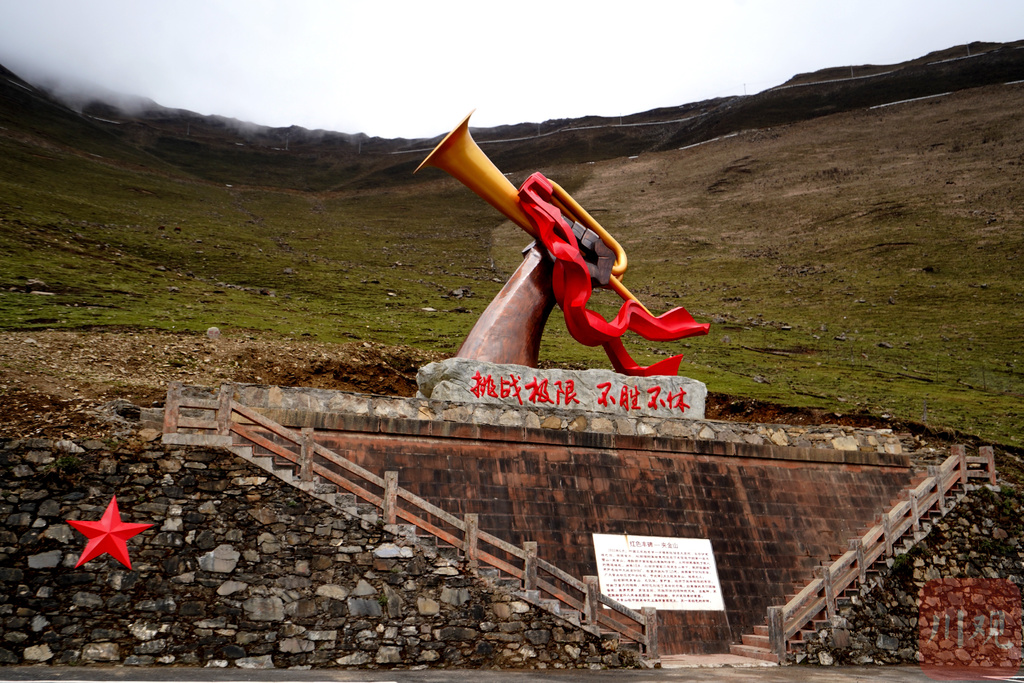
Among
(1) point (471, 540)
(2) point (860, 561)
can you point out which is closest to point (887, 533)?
(2) point (860, 561)

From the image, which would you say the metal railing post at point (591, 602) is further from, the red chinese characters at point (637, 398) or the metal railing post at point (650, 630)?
the red chinese characters at point (637, 398)

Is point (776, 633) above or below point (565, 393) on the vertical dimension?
below

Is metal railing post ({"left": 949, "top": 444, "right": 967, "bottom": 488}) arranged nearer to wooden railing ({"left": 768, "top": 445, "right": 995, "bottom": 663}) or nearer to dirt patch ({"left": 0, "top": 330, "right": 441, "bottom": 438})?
wooden railing ({"left": 768, "top": 445, "right": 995, "bottom": 663})

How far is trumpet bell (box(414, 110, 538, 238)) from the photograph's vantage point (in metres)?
15.5

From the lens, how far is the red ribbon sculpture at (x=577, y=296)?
16250 mm

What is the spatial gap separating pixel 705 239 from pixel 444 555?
50775 millimetres

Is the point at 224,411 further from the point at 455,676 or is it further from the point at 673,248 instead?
the point at 673,248

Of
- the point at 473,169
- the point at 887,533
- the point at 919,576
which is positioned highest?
the point at 473,169

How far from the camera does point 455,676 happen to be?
1013 cm

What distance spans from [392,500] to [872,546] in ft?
31.3

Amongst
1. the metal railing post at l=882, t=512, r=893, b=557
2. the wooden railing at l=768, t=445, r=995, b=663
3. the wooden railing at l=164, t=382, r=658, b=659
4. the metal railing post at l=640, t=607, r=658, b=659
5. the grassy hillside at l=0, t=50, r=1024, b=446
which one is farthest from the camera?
the grassy hillside at l=0, t=50, r=1024, b=446

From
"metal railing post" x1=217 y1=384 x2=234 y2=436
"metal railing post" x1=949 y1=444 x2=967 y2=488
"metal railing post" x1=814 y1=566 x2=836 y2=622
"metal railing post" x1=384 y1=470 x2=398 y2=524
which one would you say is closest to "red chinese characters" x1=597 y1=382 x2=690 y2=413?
"metal railing post" x1=814 y1=566 x2=836 y2=622

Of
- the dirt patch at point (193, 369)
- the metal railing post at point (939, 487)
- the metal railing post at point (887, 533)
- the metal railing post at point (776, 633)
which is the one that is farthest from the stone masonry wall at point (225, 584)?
the metal railing post at point (939, 487)

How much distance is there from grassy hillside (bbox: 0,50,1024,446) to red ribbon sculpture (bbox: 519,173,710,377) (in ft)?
36.4
